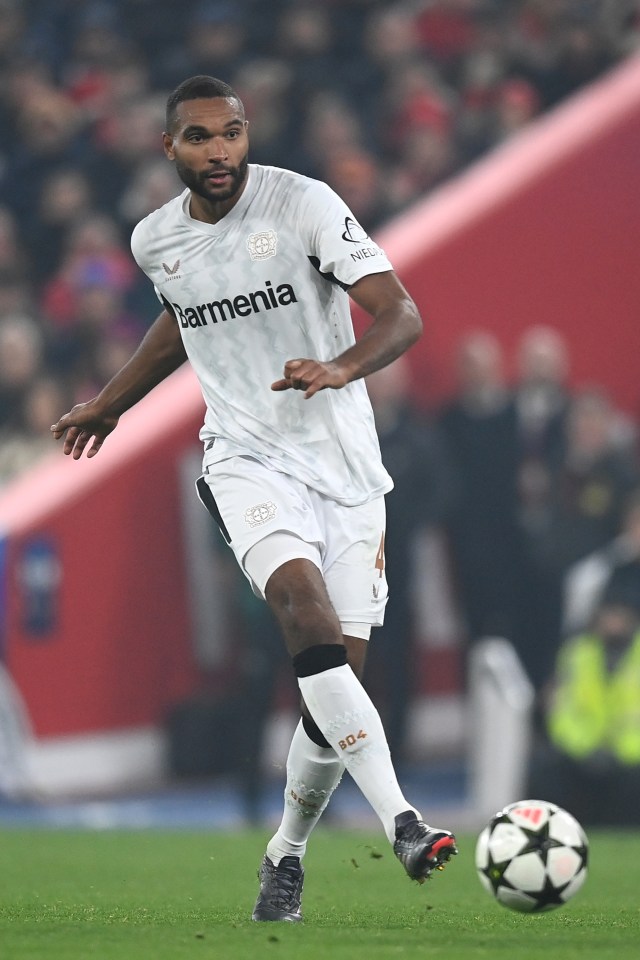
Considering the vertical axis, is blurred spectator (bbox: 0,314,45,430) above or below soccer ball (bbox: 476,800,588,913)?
above

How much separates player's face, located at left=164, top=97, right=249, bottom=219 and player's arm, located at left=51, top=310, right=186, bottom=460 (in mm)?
539

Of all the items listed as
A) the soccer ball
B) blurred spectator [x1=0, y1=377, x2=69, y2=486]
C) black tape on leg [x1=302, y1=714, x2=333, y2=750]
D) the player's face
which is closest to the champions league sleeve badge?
the player's face

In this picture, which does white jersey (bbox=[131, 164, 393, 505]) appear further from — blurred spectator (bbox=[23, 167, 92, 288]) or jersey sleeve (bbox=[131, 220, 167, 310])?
blurred spectator (bbox=[23, 167, 92, 288])

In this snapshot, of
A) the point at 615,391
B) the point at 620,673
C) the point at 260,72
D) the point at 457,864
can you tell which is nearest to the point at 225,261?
the point at 457,864

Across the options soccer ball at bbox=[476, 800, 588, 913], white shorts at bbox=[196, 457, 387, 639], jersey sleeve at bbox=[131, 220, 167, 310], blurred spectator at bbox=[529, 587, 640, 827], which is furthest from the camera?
blurred spectator at bbox=[529, 587, 640, 827]

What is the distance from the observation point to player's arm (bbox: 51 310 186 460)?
526 centimetres

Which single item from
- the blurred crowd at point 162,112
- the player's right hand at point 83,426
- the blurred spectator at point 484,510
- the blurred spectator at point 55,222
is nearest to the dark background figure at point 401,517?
the blurred spectator at point 484,510

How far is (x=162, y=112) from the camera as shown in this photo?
40.7 ft

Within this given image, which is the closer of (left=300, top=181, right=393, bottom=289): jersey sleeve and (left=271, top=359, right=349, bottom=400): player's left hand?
(left=271, top=359, right=349, bottom=400): player's left hand

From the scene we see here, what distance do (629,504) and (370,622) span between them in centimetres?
581

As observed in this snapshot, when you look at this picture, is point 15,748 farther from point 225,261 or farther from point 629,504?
point 225,261

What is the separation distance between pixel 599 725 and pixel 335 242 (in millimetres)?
5388

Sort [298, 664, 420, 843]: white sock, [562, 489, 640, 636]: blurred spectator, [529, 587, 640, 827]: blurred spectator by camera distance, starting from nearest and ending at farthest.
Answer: [298, 664, 420, 843]: white sock, [529, 587, 640, 827]: blurred spectator, [562, 489, 640, 636]: blurred spectator

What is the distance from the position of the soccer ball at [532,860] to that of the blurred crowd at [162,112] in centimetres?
673
